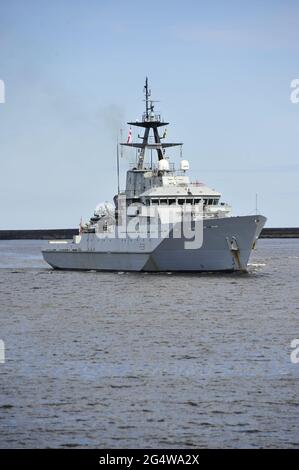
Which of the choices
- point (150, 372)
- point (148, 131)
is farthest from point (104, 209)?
point (150, 372)

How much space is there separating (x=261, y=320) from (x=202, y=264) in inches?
778

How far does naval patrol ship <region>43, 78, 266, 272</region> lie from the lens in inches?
2196

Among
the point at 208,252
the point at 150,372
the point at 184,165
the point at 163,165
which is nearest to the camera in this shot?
the point at 150,372

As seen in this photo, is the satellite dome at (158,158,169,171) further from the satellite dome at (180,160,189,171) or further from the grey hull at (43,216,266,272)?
the grey hull at (43,216,266,272)

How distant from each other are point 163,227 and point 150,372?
1226 inches

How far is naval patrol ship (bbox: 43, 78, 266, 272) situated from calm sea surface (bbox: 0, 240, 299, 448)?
27.5ft

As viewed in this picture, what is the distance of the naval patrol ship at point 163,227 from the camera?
183 ft

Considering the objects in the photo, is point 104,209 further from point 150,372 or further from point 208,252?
point 150,372

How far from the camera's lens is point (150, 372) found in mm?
25922

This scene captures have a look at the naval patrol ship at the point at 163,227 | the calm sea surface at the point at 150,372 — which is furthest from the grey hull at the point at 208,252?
the calm sea surface at the point at 150,372

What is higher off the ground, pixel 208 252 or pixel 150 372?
pixel 208 252

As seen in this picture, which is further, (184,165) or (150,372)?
(184,165)
